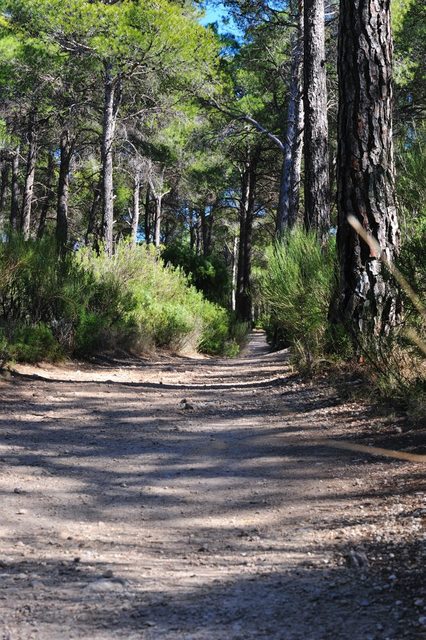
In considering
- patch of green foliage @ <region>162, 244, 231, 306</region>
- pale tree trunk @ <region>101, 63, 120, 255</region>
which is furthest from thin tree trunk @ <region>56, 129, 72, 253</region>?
pale tree trunk @ <region>101, 63, 120, 255</region>

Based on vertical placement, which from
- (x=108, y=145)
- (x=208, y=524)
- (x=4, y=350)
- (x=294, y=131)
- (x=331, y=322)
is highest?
(x=294, y=131)

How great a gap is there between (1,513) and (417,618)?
1940 mm

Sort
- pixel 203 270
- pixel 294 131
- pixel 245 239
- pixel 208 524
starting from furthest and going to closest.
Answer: pixel 245 239
pixel 203 270
pixel 294 131
pixel 208 524

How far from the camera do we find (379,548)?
2.76 metres

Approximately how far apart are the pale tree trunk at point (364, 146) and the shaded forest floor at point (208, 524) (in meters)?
1.13

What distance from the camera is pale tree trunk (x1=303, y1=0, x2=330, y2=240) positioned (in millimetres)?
11000

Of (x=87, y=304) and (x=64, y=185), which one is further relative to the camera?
(x=64, y=185)

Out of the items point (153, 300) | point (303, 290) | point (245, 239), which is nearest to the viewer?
point (303, 290)

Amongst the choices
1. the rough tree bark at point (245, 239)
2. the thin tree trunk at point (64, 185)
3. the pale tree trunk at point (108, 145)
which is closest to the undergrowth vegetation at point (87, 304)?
the pale tree trunk at point (108, 145)

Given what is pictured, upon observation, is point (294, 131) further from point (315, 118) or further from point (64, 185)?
point (64, 185)

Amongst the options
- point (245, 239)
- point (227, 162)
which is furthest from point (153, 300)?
point (245, 239)

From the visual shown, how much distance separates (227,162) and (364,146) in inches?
809

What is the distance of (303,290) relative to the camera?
27.2 feet

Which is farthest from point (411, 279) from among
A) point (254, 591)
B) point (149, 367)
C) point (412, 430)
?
point (149, 367)
